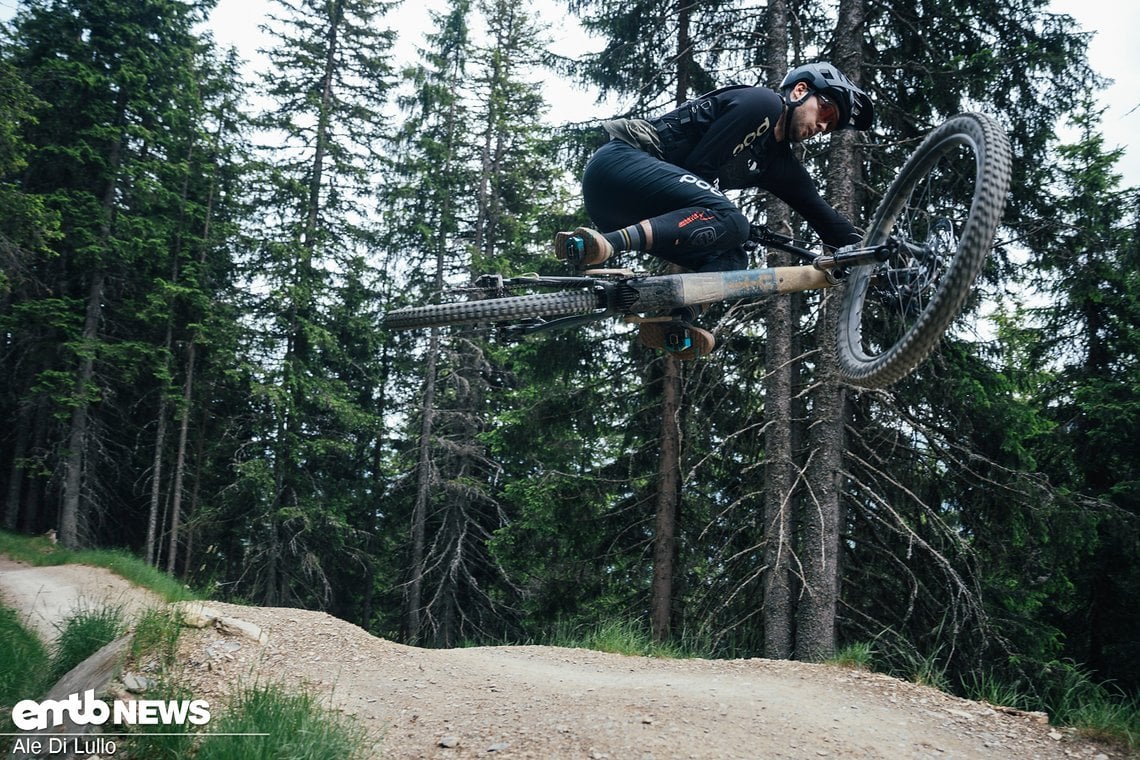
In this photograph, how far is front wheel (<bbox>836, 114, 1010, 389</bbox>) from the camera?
3686 millimetres

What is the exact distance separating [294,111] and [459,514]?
36.8ft

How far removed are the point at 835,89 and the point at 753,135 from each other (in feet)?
1.82

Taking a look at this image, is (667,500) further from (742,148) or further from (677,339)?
(742,148)

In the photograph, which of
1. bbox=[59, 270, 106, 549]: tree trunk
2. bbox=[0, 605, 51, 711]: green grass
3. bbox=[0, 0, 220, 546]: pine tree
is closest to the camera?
bbox=[0, 605, 51, 711]: green grass

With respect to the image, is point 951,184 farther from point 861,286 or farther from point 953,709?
point 953,709

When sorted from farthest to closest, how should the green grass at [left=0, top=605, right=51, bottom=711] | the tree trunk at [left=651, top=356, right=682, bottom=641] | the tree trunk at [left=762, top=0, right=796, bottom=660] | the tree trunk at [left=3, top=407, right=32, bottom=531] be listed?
the tree trunk at [left=3, top=407, right=32, bottom=531], the tree trunk at [left=651, top=356, right=682, bottom=641], the tree trunk at [left=762, top=0, right=796, bottom=660], the green grass at [left=0, top=605, right=51, bottom=711]

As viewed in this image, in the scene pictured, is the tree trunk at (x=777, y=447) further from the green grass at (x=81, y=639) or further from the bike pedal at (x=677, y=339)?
the green grass at (x=81, y=639)

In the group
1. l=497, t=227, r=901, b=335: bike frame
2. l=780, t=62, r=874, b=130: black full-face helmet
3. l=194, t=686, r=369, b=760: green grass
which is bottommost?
l=194, t=686, r=369, b=760: green grass

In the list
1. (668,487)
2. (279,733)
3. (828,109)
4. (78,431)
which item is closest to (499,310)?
(828,109)

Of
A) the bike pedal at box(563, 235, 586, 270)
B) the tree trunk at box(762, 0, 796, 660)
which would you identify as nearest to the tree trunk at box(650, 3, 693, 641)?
the tree trunk at box(762, 0, 796, 660)

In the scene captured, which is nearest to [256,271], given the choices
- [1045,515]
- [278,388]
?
[278,388]

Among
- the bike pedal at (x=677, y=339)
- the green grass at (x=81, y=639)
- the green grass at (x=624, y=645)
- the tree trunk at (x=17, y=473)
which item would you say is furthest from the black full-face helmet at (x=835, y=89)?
the tree trunk at (x=17, y=473)

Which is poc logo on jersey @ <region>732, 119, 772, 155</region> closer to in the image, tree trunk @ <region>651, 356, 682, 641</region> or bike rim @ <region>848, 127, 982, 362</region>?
bike rim @ <region>848, 127, 982, 362</region>

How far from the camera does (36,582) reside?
1241cm
